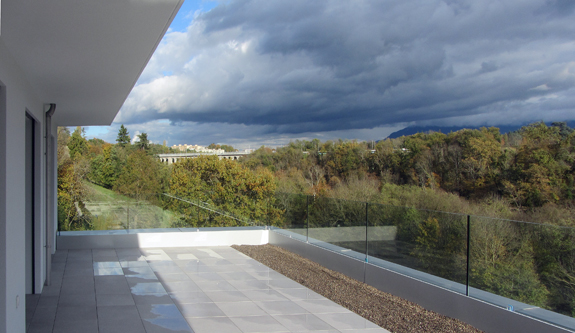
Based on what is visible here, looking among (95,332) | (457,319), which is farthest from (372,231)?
(95,332)

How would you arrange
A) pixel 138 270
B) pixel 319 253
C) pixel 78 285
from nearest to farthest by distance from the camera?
pixel 78 285 → pixel 138 270 → pixel 319 253

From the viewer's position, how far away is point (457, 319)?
459 centimetres

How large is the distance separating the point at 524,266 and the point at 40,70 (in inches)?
197

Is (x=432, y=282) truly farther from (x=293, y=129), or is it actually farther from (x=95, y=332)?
(x=293, y=129)

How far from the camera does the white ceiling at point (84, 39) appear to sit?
236 cm

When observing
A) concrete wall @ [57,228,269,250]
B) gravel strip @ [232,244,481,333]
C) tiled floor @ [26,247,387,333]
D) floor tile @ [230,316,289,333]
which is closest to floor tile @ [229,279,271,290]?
tiled floor @ [26,247,387,333]

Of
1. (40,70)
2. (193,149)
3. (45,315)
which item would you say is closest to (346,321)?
(45,315)

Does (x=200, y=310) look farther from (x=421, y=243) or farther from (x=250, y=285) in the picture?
(x=421, y=243)

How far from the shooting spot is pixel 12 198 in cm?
334

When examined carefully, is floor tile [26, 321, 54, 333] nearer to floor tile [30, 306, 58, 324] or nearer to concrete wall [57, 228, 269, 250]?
floor tile [30, 306, 58, 324]

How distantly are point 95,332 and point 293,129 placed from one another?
48.7m

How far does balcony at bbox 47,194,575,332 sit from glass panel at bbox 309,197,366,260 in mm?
19

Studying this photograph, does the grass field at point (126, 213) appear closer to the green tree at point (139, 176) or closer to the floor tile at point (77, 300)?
the floor tile at point (77, 300)

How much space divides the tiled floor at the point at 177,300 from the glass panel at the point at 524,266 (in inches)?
50.2
